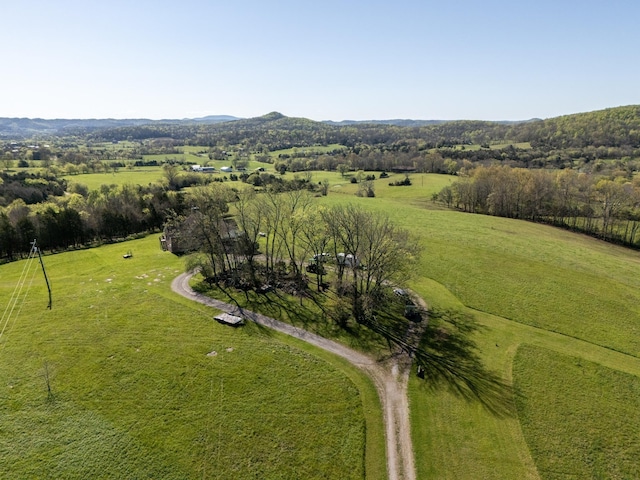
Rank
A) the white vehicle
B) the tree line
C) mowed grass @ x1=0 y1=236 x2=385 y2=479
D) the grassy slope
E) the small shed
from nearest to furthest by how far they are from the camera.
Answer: mowed grass @ x1=0 y1=236 x2=385 y2=479 < the grassy slope < the small shed < the white vehicle < the tree line

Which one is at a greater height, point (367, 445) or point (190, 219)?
point (190, 219)

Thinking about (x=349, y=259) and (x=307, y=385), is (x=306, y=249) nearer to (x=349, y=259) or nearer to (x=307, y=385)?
(x=349, y=259)

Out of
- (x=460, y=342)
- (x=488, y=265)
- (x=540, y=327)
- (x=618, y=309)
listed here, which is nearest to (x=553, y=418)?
(x=460, y=342)

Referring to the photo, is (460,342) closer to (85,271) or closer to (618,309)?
(618,309)

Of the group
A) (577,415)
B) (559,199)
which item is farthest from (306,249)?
(559,199)

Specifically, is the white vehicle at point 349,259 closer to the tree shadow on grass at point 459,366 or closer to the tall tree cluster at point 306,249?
the tall tree cluster at point 306,249

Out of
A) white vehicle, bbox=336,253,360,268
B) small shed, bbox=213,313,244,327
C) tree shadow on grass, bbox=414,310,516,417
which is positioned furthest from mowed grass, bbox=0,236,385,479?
white vehicle, bbox=336,253,360,268

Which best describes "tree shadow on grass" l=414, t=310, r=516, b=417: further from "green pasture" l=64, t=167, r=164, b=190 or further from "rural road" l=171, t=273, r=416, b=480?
"green pasture" l=64, t=167, r=164, b=190
